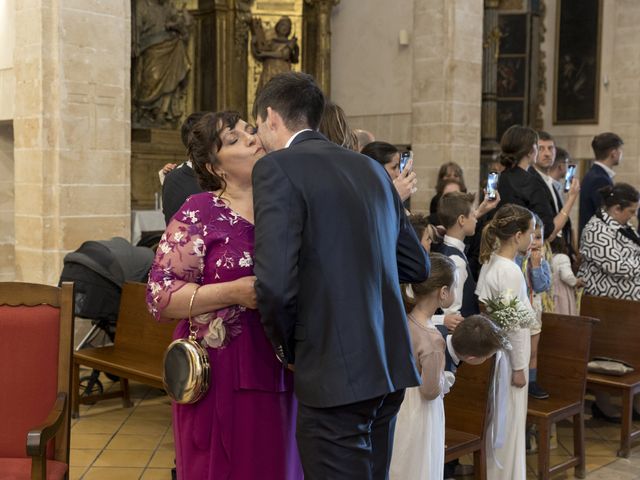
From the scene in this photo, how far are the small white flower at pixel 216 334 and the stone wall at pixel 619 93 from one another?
32.6 ft

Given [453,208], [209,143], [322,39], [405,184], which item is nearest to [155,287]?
[209,143]

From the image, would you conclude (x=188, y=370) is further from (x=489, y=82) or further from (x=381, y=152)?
(x=489, y=82)

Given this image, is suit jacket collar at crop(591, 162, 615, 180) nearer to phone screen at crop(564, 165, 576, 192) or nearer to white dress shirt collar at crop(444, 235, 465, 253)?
phone screen at crop(564, 165, 576, 192)

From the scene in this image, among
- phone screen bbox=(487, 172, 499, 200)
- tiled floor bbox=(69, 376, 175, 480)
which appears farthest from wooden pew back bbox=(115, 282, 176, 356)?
phone screen bbox=(487, 172, 499, 200)

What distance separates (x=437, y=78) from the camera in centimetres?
884

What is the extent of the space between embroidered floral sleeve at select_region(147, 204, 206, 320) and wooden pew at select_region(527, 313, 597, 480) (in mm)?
2354

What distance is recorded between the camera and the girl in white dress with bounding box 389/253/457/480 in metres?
3.28

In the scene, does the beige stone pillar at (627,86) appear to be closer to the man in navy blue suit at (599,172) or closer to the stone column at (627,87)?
the stone column at (627,87)

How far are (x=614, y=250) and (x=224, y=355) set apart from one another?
11.7ft

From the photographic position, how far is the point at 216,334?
8.48ft

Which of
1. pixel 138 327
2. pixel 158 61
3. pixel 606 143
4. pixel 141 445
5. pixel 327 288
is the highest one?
pixel 158 61

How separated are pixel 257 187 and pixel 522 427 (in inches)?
88.5

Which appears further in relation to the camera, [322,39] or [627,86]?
[322,39]

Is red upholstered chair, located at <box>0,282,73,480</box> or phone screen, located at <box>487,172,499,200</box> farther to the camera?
phone screen, located at <box>487,172,499,200</box>
